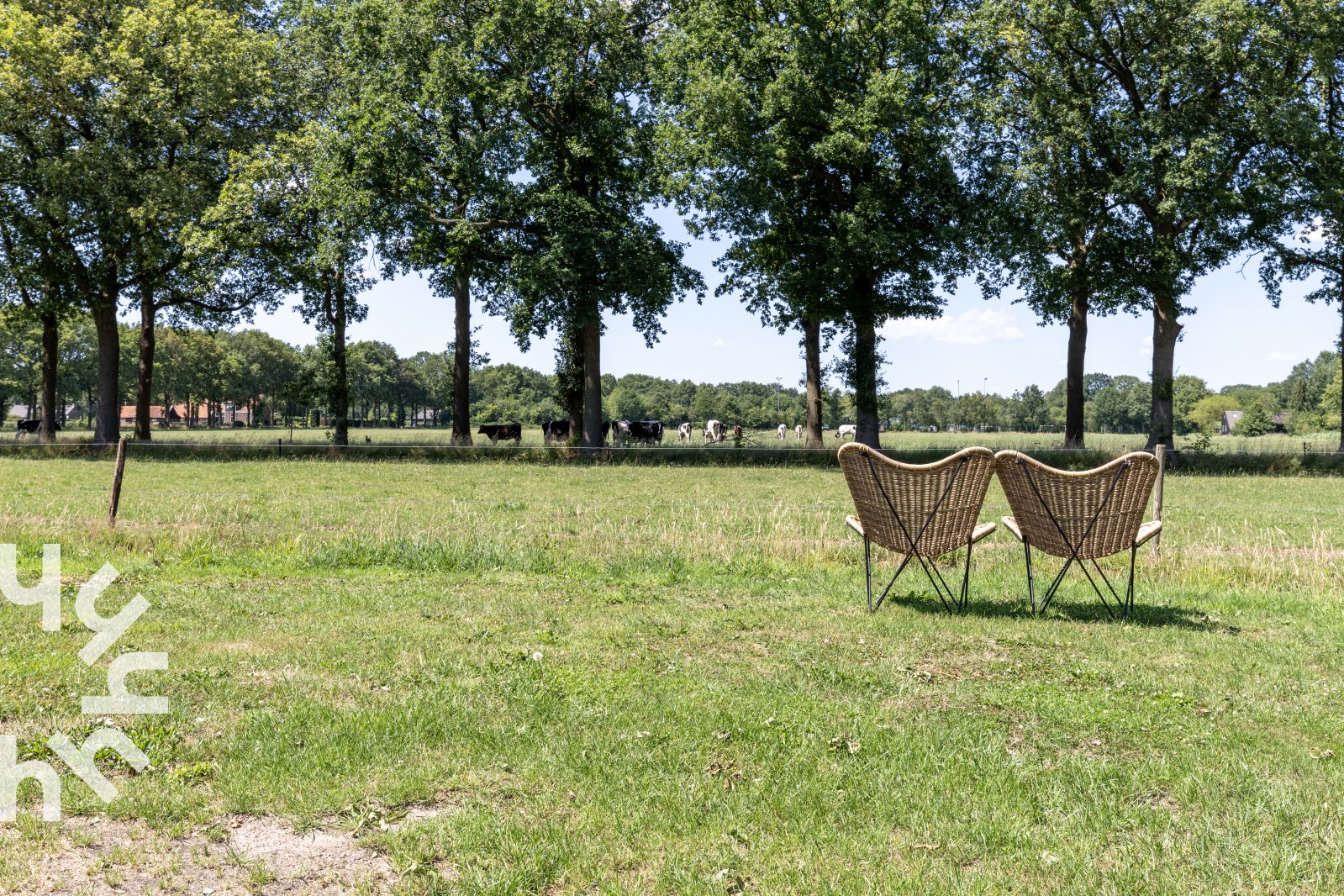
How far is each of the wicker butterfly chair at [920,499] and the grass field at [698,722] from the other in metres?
0.70

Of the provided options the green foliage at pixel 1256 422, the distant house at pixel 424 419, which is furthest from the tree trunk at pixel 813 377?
the green foliage at pixel 1256 422

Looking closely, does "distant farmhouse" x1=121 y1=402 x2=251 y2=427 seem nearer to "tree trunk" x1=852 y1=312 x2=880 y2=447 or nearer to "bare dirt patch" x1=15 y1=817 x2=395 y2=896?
"tree trunk" x1=852 y1=312 x2=880 y2=447

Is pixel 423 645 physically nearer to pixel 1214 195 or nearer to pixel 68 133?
pixel 1214 195

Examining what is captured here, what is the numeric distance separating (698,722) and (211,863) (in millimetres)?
2363

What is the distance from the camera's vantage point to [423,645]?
6766 millimetres

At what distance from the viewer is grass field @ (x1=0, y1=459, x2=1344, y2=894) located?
3559mm

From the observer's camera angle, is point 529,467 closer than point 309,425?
Yes

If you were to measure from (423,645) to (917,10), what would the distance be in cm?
2908

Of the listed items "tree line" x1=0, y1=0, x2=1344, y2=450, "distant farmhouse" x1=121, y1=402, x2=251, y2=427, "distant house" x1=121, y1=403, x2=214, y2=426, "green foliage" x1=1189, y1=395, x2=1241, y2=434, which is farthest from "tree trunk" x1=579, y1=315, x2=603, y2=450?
"green foliage" x1=1189, y1=395, x2=1241, y2=434

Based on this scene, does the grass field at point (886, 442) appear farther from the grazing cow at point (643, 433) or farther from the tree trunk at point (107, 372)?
the tree trunk at point (107, 372)

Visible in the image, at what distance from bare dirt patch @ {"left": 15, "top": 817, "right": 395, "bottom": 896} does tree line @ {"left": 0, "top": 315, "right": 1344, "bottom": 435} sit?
34255 mm

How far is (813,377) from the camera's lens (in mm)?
35500

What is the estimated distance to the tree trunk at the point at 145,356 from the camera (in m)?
34.0

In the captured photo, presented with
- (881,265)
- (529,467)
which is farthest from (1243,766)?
(881,265)
